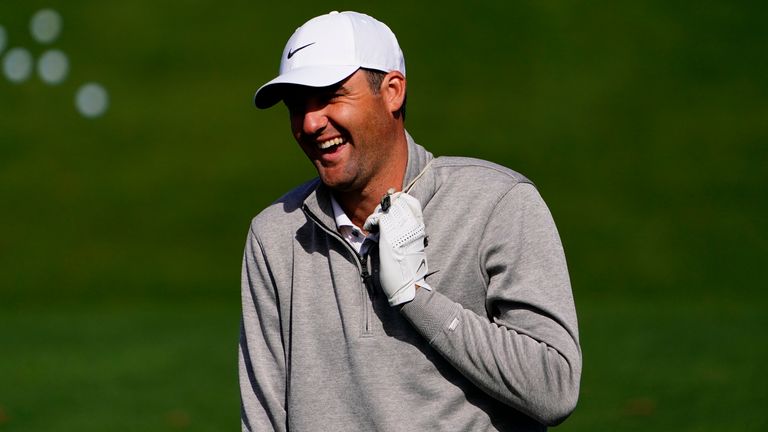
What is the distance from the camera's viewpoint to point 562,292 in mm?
2291

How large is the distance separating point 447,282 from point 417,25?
6.26 metres

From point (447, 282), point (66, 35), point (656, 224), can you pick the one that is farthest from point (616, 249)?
point (447, 282)

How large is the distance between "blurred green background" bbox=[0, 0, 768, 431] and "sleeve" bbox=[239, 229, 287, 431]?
5.51 m

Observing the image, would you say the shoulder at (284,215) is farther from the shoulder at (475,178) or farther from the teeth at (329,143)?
the shoulder at (475,178)

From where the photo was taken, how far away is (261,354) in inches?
99.5

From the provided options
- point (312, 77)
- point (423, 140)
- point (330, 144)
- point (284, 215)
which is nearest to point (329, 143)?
point (330, 144)

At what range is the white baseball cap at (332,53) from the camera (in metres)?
2.38

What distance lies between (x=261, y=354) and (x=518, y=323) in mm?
579

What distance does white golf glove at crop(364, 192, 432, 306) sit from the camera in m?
2.26

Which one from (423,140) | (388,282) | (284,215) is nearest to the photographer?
(388,282)

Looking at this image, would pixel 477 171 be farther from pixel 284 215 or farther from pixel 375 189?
pixel 284 215

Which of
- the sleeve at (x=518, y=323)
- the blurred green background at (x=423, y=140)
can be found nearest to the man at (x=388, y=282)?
the sleeve at (x=518, y=323)

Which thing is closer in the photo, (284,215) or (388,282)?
(388,282)

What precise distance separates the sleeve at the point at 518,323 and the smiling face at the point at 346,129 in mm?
287
